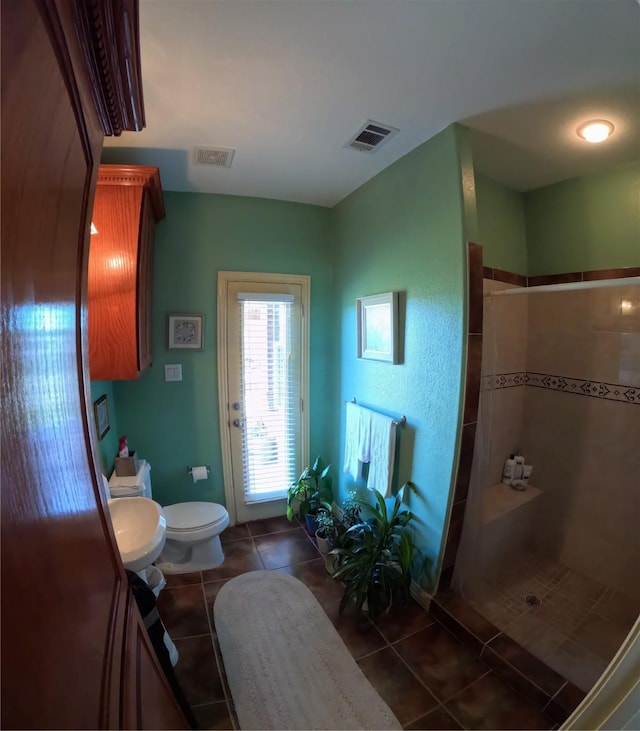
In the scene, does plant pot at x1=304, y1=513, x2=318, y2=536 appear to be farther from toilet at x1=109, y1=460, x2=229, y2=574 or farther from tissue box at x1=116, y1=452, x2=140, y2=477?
tissue box at x1=116, y1=452, x2=140, y2=477

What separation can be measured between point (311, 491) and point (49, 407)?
2.36 metres

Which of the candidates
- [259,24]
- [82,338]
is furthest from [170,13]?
[82,338]

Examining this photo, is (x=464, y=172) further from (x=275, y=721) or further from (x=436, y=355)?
(x=275, y=721)

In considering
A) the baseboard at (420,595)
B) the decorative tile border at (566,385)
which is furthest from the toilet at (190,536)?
the decorative tile border at (566,385)

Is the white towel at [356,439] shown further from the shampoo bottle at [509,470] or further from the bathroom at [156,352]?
the shampoo bottle at [509,470]

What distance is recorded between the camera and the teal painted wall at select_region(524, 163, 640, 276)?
5.90 ft

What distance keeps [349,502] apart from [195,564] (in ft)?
3.66

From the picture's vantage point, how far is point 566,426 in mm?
2113

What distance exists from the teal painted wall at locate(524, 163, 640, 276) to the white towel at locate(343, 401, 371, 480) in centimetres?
156

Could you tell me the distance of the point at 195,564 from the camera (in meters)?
2.11

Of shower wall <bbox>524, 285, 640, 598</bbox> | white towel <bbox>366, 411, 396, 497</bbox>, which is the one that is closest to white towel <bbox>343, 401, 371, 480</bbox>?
white towel <bbox>366, 411, 396, 497</bbox>

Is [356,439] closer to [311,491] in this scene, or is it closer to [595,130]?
[311,491]

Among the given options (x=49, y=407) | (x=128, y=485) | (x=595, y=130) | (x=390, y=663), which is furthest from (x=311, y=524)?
(x=595, y=130)

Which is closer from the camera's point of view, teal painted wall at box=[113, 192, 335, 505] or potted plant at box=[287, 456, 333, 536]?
teal painted wall at box=[113, 192, 335, 505]
